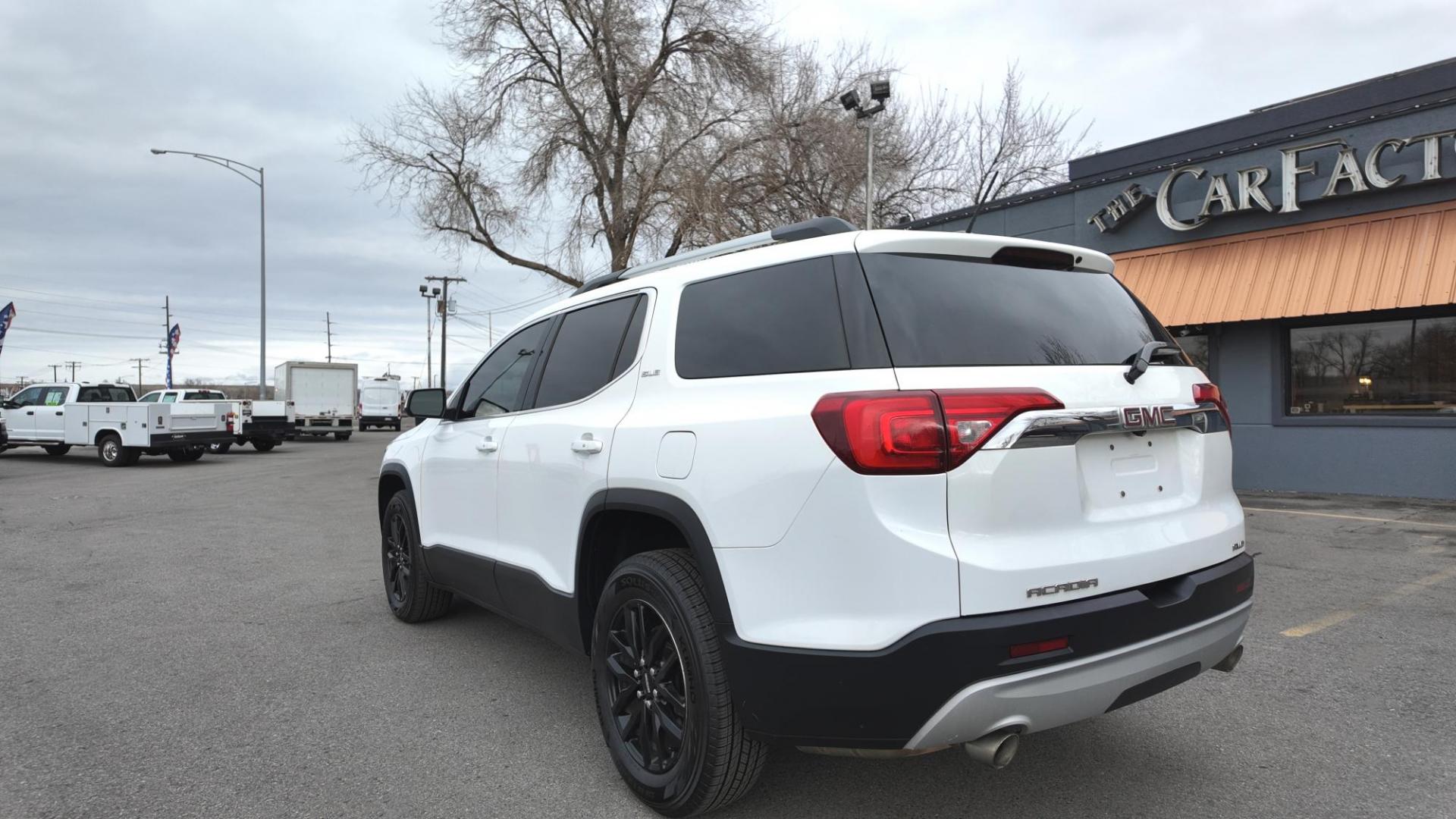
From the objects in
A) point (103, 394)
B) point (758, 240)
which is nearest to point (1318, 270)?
point (758, 240)

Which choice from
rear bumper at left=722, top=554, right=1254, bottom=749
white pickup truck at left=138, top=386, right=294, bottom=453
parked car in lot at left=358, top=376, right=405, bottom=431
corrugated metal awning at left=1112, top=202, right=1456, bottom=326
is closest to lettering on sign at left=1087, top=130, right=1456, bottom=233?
corrugated metal awning at left=1112, top=202, right=1456, bottom=326

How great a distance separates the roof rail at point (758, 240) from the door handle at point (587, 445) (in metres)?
0.75

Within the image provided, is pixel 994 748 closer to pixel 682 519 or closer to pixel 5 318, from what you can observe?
pixel 682 519

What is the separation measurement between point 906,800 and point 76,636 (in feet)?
15.8

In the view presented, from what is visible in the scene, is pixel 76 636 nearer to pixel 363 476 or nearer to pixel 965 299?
pixel 965 299

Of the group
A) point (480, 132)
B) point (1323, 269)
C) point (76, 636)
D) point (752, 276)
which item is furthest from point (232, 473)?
point (1323, 269)

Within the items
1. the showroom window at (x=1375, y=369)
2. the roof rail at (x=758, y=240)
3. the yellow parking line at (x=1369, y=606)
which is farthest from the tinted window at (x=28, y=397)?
the showroom window at (x=1375, y=369)

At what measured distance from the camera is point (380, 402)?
37906 mm

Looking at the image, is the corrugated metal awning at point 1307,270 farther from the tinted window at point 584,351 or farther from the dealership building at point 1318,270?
the tinted window at point 584,351

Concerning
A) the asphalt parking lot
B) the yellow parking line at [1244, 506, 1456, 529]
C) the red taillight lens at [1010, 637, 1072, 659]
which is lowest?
the asphalt parking lot

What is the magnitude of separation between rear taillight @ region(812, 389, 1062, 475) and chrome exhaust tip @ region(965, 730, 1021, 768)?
2.43ft

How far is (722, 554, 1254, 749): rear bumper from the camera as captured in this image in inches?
85.6

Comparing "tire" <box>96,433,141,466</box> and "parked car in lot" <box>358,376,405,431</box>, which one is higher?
"parked car in lot" <box>358,376,405,431</box>

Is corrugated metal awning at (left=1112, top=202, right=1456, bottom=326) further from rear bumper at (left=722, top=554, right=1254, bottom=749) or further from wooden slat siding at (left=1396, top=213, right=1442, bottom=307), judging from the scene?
rear bumper at (left=722, top=554, right=1254, bottom=749)
